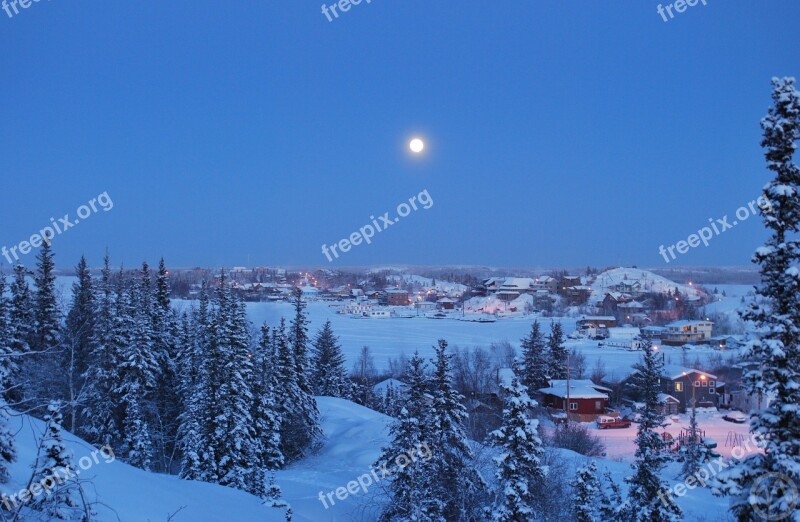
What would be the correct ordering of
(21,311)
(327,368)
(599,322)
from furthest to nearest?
1. (599,322)
2. (327,368)
3. (21,311)

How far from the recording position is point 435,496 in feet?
54.7

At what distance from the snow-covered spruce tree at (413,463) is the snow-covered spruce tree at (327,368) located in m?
32.0

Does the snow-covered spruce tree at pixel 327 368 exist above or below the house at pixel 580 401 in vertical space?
above

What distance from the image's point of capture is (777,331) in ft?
30.8

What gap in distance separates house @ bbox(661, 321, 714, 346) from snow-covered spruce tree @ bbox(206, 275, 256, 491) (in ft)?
256

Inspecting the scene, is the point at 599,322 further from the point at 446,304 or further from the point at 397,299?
the point at 397,299

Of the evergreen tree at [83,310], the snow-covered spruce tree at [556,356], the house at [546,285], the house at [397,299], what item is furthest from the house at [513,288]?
the evergreen tree at [83,310]

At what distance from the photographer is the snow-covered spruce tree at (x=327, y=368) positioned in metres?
49.5

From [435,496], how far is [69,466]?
13.3 m

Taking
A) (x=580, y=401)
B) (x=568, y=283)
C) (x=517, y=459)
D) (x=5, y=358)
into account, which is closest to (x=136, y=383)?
(x=517, y=459)

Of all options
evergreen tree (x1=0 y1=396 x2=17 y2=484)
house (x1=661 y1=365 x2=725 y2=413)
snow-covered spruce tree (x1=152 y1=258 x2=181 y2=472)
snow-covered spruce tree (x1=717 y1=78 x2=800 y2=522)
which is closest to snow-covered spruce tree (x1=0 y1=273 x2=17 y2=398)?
evergreen tree (x1=0 y1=396 x2=17 y2=484)

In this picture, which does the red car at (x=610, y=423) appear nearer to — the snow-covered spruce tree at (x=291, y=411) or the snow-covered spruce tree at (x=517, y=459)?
the snow-covered spruce tree at (x=291, y=411)

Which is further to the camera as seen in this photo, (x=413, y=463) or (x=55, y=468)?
(x=413, y=463)

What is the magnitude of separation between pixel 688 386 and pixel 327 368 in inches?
1438
